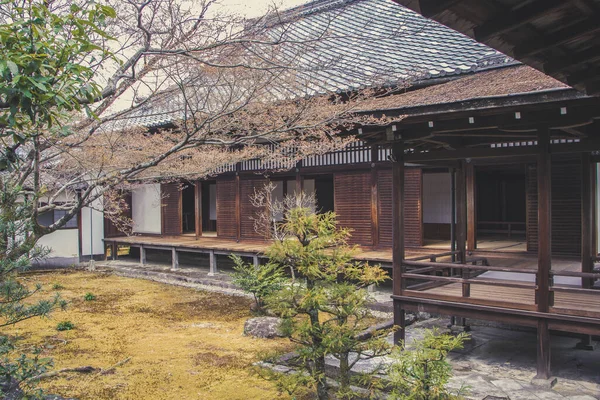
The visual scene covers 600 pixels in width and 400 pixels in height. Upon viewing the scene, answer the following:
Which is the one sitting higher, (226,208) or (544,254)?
(226,208)

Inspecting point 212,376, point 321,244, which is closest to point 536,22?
point 321,244

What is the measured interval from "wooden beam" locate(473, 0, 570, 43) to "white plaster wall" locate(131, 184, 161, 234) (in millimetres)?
15482

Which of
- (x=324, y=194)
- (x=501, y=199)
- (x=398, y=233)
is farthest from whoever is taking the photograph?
(x=324, y=194)

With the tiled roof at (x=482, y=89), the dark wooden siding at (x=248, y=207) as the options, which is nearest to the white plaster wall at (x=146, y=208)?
the dark wooden siding at (x=248, y=207)

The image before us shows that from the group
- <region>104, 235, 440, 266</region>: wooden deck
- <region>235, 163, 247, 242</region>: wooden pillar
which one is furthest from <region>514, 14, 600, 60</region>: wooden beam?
<region>235, 163, 247, 242</region>: wooden pillar

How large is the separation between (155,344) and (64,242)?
1087cm

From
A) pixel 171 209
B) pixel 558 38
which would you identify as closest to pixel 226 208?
pixel 171 209

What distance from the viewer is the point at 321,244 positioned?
4492 mm

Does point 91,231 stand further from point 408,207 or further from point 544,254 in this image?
point 544,254

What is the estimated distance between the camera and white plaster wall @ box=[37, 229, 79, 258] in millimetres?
16484

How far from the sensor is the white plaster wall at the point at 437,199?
43.4 feet

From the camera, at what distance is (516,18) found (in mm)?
2418

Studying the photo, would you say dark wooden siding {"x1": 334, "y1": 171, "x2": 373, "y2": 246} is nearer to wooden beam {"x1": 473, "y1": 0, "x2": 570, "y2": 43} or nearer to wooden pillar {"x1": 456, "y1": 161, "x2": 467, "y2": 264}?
wooden pillar {"x1": 456, "y1": 161, "x2": 467, "y2": 264}

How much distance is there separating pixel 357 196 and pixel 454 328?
4.43m
